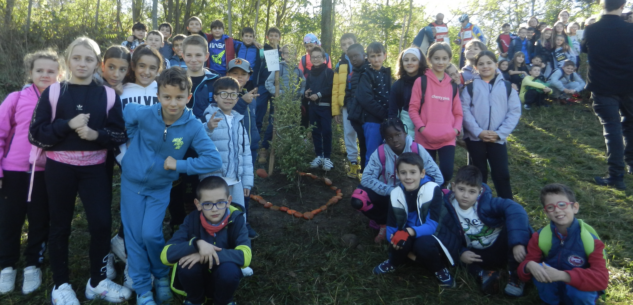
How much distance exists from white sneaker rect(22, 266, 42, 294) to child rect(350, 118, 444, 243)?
106 inches

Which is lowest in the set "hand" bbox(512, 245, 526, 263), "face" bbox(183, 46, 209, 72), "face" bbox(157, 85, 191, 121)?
"hand" bbox(512, 245, 526, 263)

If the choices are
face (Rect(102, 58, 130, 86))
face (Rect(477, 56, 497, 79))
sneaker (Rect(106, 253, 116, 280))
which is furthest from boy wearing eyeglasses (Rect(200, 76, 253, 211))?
face (Rect(477, 56, 497, 79))

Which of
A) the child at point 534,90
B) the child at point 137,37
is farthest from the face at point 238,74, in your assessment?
the child at point 534,90

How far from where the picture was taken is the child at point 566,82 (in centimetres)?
977

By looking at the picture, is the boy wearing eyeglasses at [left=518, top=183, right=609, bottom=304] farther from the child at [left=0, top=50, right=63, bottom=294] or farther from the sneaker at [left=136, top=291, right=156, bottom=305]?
the child at [left=0, top=50, right=63, bottom=294]

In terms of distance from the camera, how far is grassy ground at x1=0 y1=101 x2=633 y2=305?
308 cm

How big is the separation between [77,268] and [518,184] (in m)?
5.31

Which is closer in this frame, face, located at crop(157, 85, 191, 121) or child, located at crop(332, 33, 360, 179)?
face, located at crop(157, 85, 191, 121)

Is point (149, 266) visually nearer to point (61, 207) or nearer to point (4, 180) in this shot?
point (61, 207)

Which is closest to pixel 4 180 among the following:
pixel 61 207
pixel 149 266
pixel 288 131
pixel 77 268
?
pixel 61 207

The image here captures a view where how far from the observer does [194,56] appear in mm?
3779

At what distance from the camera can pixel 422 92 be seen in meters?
4.19

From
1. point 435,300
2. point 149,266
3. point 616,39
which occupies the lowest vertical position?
point 435,300

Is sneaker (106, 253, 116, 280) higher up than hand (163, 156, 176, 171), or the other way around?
hand (163, 156, 176, 171)
